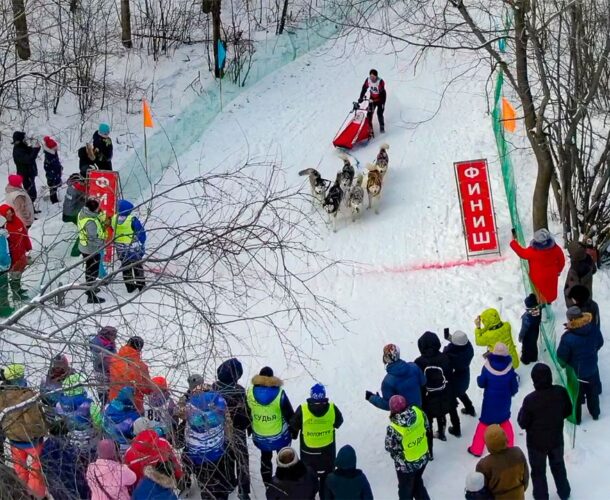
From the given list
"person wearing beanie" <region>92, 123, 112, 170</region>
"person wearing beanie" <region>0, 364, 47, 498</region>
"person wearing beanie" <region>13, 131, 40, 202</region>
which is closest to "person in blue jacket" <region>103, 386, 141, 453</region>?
"person wearing beanie" <region>0, 364, 47, 498</region>

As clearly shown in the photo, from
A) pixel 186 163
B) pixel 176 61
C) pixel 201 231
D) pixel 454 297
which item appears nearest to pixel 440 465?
pixel 454 297

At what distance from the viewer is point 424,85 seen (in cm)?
2027

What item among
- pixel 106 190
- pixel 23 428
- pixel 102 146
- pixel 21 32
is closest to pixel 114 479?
pixel 23 428

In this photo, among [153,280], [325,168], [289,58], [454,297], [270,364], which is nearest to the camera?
[153,280]

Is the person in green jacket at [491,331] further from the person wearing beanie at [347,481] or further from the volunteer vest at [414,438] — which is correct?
the person wearing beanie at [347,481]

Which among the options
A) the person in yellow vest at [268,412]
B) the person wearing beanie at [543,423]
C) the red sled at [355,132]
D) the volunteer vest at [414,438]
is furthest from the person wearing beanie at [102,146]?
the person wearing beanie at [543,423]

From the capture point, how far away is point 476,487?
8.34 meters

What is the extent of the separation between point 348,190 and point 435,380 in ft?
19.6

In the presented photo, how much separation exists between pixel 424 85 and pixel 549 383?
12169mm

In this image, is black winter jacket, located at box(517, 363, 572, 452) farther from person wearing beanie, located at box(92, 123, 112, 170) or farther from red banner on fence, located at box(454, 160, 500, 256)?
person wearing beanie, located at box(92, 123, 112, 170)

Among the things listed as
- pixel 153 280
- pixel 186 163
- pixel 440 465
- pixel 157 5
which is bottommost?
pixel 440 465

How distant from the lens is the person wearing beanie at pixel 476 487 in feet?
27.3

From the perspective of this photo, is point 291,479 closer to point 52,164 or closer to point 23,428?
point 23,428

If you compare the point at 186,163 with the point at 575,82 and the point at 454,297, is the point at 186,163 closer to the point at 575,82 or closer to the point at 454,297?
the point at 454,297
